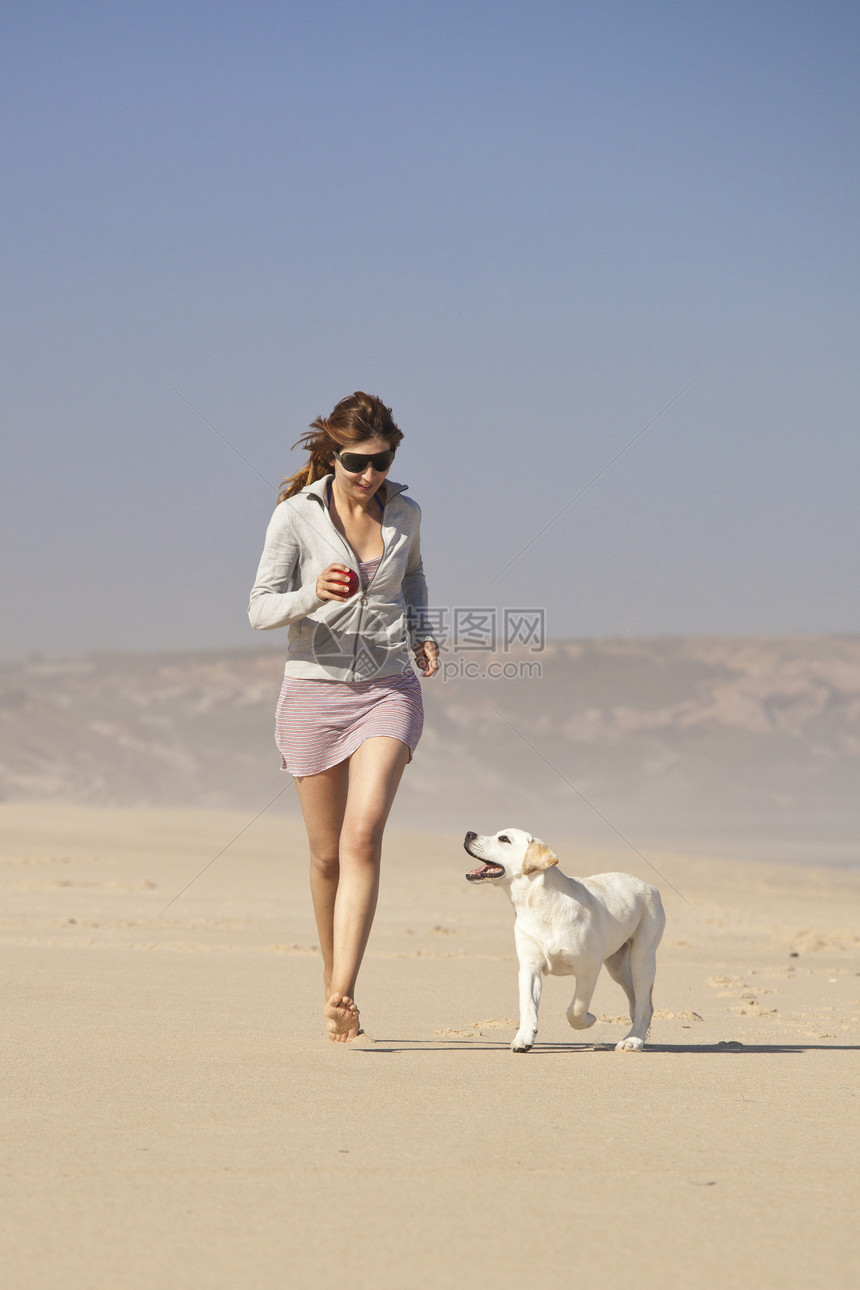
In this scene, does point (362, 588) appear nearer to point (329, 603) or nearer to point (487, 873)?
point (329, 603)

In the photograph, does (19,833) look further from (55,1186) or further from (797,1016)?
(55,1186)

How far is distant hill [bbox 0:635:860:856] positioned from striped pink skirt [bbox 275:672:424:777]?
1468 cm

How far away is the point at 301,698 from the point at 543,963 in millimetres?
1149

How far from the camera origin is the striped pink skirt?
409cm

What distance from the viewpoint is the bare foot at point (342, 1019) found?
3.79m

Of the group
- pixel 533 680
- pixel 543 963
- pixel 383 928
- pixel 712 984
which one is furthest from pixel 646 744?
pixel 543 963

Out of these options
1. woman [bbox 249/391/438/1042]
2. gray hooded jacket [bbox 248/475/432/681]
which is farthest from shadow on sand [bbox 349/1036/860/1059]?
gray hooded jacket [bbox 248/475/432/681]

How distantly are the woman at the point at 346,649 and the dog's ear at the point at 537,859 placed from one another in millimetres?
477

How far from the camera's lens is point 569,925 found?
159 inches

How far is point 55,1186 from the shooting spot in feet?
7.42

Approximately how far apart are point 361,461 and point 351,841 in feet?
3.95

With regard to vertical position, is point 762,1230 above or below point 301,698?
below

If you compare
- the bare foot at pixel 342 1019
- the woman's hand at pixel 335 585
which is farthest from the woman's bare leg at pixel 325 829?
the woman's hand at pixel 335 585

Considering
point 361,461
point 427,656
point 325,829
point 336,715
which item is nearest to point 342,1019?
point 325,829
